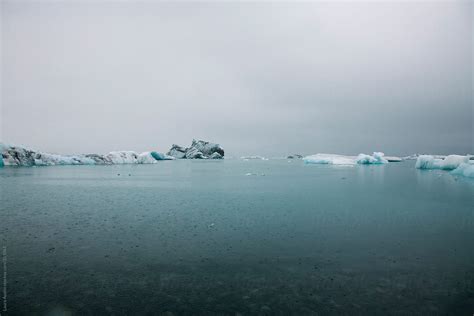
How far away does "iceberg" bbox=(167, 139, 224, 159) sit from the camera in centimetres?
9194

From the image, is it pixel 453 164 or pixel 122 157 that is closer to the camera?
pixel 453 164

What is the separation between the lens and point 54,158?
1592 inches

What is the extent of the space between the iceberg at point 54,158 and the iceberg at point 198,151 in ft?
127

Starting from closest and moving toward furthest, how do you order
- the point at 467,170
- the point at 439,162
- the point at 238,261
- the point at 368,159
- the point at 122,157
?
the point at 238,261, the point at 467,170, the point at 439,162, the point at 368,159, the point at 122,157

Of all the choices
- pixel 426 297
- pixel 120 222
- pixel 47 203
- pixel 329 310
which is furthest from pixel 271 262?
pixel 47 203

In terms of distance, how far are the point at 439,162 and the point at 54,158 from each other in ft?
180

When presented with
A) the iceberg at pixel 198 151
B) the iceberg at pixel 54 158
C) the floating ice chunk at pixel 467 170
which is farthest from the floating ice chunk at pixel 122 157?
the floating ice chunk at pixel 467 170

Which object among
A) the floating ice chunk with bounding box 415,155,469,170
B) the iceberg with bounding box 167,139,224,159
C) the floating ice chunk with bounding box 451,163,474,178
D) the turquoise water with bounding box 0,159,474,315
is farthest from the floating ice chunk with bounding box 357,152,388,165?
the iceberg with bounding box 167,139,224,159

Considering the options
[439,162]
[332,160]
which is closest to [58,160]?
[332,160]

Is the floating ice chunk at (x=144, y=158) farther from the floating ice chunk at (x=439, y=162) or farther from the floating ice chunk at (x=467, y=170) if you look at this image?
the floating ice chunk at (x=467, y=170)

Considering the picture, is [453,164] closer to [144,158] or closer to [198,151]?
[144,158]

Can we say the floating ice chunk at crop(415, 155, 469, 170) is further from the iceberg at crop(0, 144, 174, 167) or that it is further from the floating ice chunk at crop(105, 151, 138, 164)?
the floating ice chunk at crop(105, 151, 138, 164)

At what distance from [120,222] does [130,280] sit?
4147mm

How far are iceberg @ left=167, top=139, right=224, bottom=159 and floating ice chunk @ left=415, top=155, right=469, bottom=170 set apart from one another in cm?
6417
